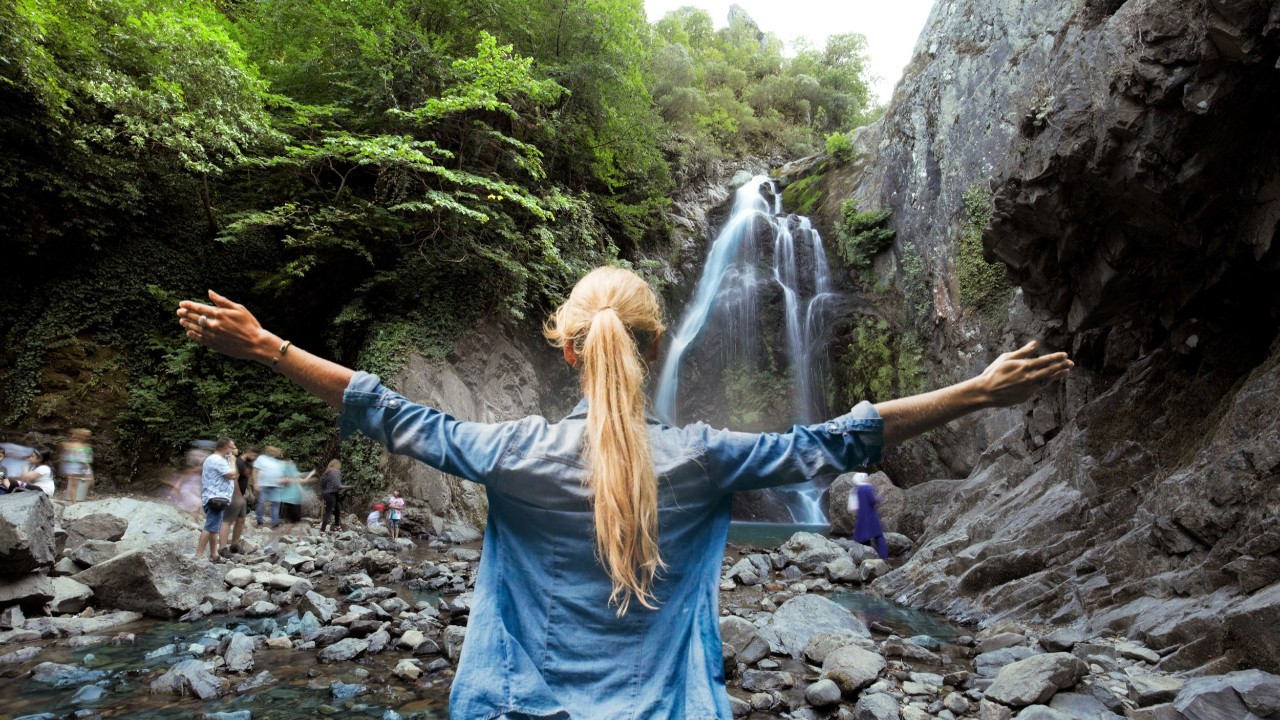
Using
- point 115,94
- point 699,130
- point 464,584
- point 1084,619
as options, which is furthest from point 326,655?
point 699,130

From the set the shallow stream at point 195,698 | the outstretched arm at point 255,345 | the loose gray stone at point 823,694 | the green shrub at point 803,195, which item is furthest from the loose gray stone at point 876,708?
the green shrub at point 803,195

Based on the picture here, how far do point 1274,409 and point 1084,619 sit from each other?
8.79 ft

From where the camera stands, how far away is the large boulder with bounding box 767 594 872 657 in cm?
651

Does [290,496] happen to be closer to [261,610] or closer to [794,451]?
[261,610]

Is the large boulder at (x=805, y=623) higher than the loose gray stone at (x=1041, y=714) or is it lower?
higher

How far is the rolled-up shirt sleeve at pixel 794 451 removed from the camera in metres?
1.35

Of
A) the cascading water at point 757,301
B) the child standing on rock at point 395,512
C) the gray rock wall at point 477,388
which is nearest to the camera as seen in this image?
the child standing on rock at point 395,512

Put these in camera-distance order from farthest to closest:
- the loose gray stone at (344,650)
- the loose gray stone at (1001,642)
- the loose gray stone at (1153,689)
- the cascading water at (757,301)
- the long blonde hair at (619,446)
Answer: the cascading water at (757,301) → the loose gray stone at (1001,642) → the loose gray stone at (344,650) → the loose gray stone at (1153,689) → the long blonde hair at (619,446)

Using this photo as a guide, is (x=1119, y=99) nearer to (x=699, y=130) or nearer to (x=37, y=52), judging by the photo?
(x=37, y=52)

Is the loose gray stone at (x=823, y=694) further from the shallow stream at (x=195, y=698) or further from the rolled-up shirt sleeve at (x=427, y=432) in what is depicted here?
the rolled-up shirt sleeve at (x=427, y=432)

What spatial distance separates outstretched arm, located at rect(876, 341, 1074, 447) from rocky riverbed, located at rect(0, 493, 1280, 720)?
4.13 meters

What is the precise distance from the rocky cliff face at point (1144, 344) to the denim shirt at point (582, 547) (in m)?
5.80

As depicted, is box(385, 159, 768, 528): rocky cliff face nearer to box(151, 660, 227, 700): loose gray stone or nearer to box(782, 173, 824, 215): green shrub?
box(782, 173, 824, 215): green shrub

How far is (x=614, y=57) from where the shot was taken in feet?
60.6
